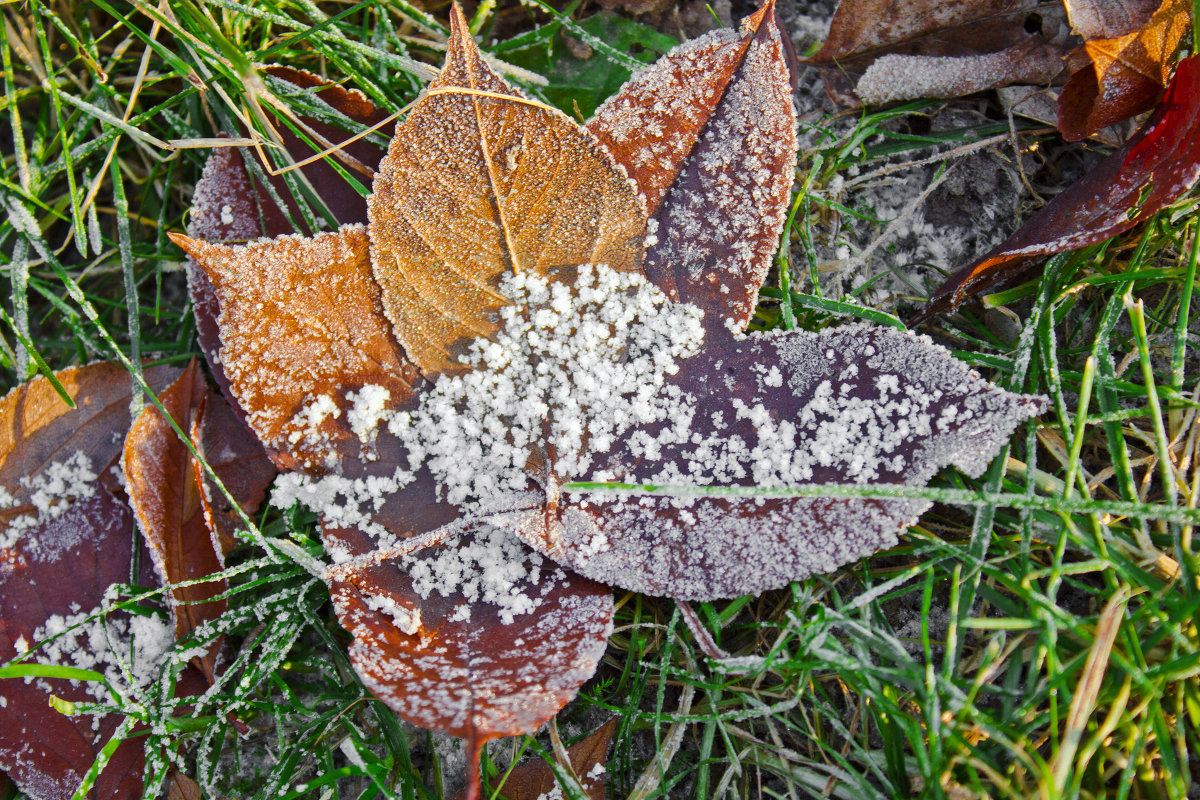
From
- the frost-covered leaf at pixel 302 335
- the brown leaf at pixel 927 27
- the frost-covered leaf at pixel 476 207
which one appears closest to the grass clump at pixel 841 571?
the brown leaf at pixel 927 27

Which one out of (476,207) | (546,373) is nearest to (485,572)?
(546,373)

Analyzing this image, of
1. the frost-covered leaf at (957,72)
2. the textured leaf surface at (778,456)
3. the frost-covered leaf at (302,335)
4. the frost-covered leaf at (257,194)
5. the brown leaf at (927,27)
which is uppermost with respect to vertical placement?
the brown leaf at (927,27)

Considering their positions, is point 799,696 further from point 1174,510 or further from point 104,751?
point 104,751

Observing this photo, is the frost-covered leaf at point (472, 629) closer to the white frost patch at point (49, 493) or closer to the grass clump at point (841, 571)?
the grass clump at point (841, 571)

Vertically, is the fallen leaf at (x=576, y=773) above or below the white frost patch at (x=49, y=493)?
below

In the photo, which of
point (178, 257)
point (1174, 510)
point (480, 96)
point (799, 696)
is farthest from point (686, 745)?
point (178, 257)

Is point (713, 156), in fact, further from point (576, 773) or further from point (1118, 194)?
point (576, 773)

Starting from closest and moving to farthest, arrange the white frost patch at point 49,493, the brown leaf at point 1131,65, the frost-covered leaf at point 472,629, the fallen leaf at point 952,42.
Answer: the frost-covered leaf at point 472,629
the brown leaf at point 1131,65
the white frost patch at point 49,493
the fallen leaf at point 952,42
